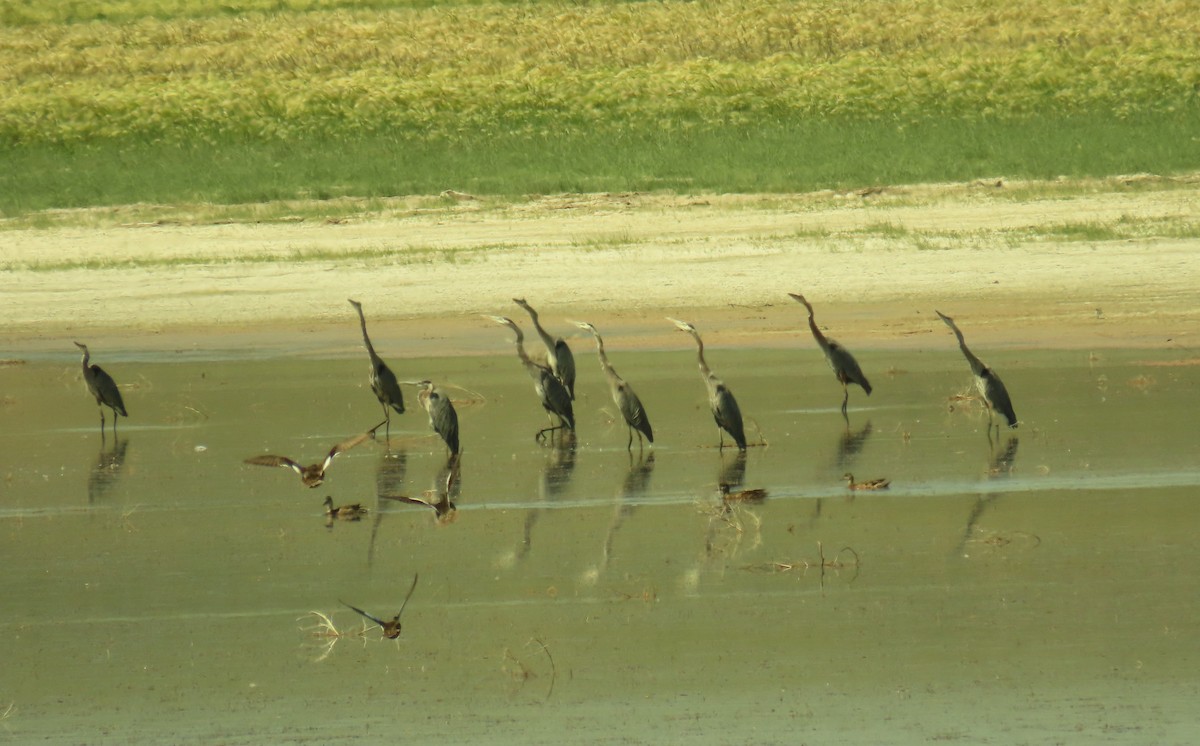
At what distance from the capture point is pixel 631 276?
1770 cm

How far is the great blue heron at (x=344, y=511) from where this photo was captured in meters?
9.13

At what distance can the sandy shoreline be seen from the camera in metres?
15.6

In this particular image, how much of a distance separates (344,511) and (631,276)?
28.9 feet

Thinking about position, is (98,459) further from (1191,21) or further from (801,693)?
(1191,21)

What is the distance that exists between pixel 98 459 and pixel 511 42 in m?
26.8

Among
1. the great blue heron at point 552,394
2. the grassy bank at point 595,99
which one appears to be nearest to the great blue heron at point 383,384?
the great blue heron at point 552,394

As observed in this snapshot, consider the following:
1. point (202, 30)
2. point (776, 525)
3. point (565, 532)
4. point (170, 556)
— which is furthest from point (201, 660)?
point (202, 30)

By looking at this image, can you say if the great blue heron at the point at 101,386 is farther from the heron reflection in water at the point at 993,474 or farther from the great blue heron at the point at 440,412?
the heron reflection in water at the point at 993,474

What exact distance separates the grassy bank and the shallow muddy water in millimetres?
11928

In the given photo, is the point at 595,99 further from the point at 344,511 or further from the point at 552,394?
the point at 344,511

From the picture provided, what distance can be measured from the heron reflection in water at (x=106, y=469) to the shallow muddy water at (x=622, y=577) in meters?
0.04

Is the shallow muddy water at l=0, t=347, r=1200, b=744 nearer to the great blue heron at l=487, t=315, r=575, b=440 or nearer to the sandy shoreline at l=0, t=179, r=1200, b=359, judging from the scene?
the great blue heron at l=487, t=315, r=575, b=440

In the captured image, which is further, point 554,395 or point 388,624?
point 554,395

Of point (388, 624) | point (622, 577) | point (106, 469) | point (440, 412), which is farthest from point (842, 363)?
point (388, 624)
